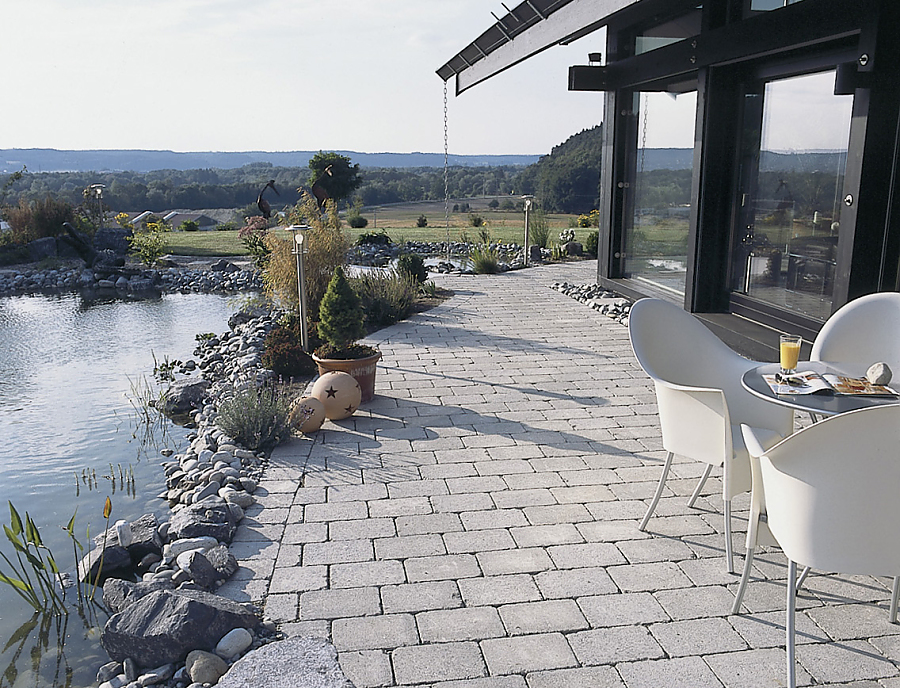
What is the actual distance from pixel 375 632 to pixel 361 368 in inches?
116

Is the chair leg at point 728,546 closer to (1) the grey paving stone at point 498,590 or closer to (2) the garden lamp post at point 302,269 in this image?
(1) the grey paving stone at point 498,590

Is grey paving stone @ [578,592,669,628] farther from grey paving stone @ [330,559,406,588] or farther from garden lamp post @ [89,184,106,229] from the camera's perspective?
garden lamp post @ [89,184,106,229]

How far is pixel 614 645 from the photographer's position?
8.60ft

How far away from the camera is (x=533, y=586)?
9.92ft

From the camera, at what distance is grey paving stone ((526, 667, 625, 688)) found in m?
2.41

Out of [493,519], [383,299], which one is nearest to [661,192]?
[383,299]

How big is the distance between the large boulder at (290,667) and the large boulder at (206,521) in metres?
0.95

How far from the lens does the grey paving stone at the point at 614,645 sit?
2.55 m

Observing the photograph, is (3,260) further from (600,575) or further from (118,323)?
(600,575)

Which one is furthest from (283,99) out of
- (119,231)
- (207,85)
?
(119,231)

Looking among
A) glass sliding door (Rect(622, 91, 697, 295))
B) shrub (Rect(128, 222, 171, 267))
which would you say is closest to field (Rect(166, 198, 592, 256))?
shrub (Rect(128, 222, 171, 267))

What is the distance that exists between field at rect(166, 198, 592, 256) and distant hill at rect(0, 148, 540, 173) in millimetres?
18665

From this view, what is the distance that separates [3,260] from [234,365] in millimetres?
11403

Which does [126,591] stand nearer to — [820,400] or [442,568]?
[442,568]
